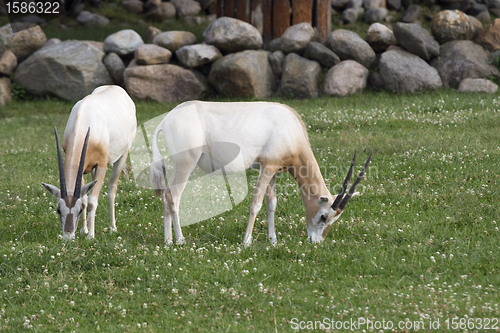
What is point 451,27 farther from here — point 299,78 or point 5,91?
point 5,91

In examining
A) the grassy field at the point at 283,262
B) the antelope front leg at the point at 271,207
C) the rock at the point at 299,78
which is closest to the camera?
the grassy field at the point at 283,262

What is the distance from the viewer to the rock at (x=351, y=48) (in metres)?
18.8

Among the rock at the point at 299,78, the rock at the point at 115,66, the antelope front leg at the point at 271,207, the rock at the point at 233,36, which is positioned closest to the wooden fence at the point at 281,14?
the rock at the point at 233,36

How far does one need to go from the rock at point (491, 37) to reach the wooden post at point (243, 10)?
775cm

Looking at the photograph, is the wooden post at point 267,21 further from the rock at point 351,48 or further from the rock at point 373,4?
the rock at point 373,4

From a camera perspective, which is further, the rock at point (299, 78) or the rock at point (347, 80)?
the rock at point (299, 78)

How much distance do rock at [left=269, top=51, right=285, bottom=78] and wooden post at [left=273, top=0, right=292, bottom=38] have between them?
1251 millimetres

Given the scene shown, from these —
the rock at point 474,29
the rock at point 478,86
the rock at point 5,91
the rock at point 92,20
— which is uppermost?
the rock at point 474,29

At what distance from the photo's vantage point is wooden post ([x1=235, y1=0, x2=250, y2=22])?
2038 cm

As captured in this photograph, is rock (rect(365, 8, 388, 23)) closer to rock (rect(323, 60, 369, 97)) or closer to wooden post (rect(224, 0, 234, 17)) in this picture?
rock (rect(323, 60, 369, 97))

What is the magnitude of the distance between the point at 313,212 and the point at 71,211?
3.43 meters

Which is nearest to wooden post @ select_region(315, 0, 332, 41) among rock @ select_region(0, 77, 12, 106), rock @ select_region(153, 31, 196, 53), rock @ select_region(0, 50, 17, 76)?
rock @ select_region(153, 31, 196, 53)

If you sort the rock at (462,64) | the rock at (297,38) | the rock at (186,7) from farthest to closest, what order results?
the rock at (186,7) → the rock at (297,38) → the rock at (462,64)

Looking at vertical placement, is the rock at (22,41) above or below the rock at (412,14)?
below
